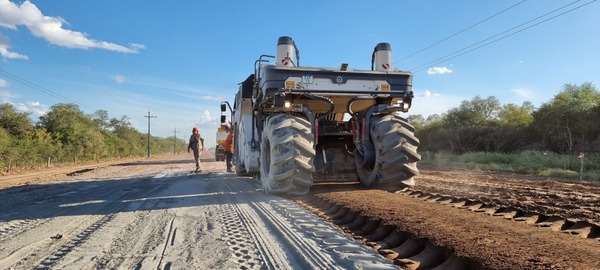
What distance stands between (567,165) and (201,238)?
18.8 m

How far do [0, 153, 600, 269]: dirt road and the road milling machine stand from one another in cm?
61

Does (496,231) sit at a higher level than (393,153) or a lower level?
lower

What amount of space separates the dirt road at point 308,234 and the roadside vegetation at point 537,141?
1190 cm

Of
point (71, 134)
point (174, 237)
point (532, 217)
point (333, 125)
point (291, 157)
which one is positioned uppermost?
point (71, 134)

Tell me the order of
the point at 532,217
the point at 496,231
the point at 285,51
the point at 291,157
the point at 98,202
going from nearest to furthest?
1. the point at 496,231
2. the point at 532,217
3. the point at 291,157
4. the point at 98,202
5. the point at 285,51

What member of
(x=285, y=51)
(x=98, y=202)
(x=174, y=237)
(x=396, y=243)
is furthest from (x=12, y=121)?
(x=396, y=243)

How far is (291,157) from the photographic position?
597 cm

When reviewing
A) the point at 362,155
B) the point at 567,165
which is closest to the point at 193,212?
the point at 362,155

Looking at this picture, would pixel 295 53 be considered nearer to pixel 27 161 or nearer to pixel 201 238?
pixel 201 238

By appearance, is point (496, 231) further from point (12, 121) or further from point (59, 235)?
point (12, 121)

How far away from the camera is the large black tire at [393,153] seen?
649 centimetres

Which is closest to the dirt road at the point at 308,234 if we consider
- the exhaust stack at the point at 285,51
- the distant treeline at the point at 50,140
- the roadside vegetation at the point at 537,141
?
the exhaust stack at the point at 285,51

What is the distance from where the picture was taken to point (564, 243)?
10.4 ft

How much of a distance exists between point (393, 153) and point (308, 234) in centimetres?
289
